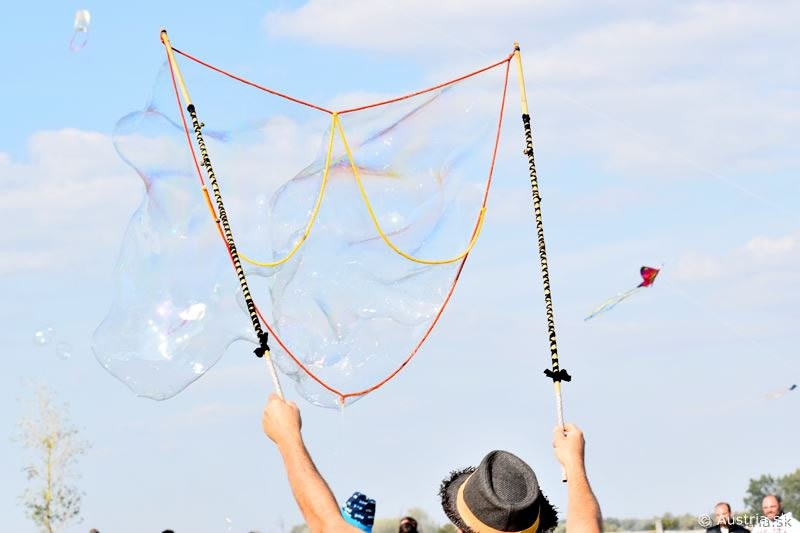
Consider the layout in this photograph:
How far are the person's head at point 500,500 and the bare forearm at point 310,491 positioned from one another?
425 millimetres

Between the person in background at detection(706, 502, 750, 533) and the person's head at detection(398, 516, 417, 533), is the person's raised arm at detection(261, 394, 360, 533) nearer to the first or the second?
the person's head at detection(398, 516, 417, 533)

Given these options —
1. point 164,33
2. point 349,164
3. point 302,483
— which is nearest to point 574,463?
point 302,483

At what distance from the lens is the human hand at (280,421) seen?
5066mm

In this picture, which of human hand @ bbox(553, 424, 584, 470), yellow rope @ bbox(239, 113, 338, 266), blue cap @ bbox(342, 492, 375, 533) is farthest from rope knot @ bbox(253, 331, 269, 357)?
yellow rope @ bbox(239, 113, 338, 266)

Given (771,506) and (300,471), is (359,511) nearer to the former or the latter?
(300,471)

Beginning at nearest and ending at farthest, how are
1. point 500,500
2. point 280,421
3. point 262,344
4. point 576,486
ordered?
point 500,500 < point 280,421 < point 576,486 < point 262,344

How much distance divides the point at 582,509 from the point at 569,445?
1.91ft

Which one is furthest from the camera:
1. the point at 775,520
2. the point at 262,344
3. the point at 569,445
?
the point at 775,520

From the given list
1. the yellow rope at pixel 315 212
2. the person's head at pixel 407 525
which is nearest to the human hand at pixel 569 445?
the yellow rope at pixel 315 212

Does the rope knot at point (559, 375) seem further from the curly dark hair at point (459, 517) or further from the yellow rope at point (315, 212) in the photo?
the yellow rope at point (315, 212)

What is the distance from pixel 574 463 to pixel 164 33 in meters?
4.54

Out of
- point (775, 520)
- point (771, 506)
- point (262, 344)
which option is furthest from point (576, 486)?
point (771, 506)

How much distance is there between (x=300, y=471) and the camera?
4836mm

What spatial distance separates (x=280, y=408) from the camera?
519 cm
